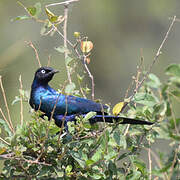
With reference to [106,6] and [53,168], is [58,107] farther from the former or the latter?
[106,6]

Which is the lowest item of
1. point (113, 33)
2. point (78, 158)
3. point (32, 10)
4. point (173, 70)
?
point (113, 33)

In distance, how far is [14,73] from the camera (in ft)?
27.9

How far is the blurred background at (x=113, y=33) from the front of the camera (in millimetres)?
10492

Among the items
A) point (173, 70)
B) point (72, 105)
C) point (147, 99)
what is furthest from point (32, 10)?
point (173, 70)

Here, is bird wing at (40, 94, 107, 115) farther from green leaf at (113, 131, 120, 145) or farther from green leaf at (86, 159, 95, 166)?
green leaf at (86, 159, 95, 166)

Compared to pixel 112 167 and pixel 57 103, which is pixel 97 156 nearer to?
pixel 112 167

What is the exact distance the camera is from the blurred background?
10.5m

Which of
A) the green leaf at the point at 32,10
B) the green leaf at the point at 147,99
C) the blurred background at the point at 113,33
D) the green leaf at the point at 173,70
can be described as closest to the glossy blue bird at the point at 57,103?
the green leaf at the point at 32,10

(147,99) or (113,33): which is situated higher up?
(147,99)

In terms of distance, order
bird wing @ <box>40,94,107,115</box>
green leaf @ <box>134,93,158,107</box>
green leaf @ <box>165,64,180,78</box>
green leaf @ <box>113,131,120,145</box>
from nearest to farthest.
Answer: green leaf @ <box>165,64,180,78</box> → green leaf @ <box>134,93,158,107</box> → green leaf @ <box>113,131,120,145</box> → bird wing @ <box>40,94,107,115</box>

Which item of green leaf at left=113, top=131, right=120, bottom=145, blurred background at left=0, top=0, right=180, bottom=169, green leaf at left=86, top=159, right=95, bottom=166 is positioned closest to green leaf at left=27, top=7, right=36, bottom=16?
green leaf at left=113, top=131, right=120, bottom=145

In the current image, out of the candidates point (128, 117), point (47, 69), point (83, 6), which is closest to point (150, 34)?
point (83, 6)

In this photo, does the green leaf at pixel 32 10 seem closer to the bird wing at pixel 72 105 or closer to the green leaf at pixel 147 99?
the bird wing at pixel 72 105

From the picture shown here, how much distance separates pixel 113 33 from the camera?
40.2ft
